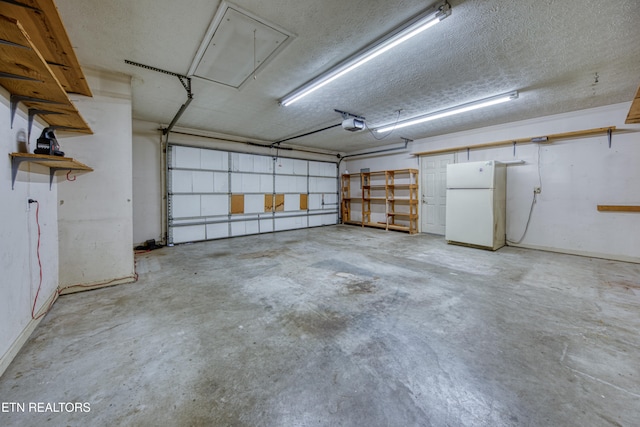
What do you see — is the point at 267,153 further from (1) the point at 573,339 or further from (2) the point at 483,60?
(1) the point at 573,339

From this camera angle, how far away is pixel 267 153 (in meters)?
7.81

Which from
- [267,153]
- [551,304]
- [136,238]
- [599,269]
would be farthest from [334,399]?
[267,153]

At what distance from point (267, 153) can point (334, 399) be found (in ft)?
23.9

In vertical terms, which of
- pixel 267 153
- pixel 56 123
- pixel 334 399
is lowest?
pixel 334 399

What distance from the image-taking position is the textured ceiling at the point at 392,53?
7.19 ft

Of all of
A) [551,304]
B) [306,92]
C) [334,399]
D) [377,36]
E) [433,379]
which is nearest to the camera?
[334,399]

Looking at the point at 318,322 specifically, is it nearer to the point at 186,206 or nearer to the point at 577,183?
the point at 186,206

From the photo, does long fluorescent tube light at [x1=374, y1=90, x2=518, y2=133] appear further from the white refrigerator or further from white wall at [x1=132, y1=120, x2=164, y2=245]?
white wall at [x1=132, y1=120, x2=164, y2=245]

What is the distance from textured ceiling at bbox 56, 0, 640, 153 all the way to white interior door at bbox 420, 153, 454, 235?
2.22 metres

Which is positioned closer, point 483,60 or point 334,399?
point 334,399

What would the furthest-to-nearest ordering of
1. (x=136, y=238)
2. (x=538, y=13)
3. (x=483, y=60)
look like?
(x=136, y=238) < (x=483, y=60) < (x=538, y=13)

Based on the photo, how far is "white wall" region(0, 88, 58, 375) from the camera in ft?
5.81

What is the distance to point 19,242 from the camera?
2021 millimetres

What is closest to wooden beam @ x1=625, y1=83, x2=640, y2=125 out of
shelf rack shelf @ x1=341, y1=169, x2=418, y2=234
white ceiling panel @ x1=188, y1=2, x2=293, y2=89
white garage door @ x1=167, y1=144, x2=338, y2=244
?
white ceiling panel @ x1=188, y1=2, x2=293, y2=89
